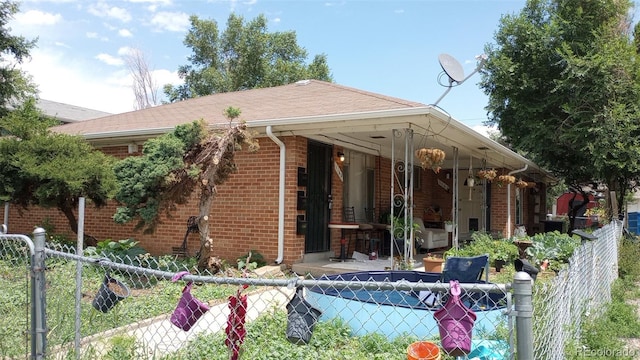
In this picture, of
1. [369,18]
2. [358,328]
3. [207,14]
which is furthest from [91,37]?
[358,328]

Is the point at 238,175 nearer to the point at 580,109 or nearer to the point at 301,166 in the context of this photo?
the point at 301,166

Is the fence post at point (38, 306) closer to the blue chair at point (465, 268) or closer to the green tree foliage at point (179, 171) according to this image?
the blue chair at point (465, 268)

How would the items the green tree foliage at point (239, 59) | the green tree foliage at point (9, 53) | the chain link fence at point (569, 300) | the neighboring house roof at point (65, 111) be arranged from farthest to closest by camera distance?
the green tree foliage at point (239, 59) < the neighboring house roof at point (65, 111) < the green tree foliage at point (9, 53) < the chain link fence at point (569, 300)

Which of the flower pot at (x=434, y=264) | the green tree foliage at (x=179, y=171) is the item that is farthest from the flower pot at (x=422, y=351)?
the flower pot at (x=434, y=264)

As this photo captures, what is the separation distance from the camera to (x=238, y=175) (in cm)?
916

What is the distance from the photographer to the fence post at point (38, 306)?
105 inches

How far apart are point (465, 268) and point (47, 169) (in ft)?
21.9

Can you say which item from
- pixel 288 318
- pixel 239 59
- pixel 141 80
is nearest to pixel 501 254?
pixel 288 318

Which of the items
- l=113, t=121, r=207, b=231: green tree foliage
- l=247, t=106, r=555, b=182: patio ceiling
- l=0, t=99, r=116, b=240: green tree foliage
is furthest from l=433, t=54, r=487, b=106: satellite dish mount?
l=0, t=99, r=116, b=240: green tree foliage

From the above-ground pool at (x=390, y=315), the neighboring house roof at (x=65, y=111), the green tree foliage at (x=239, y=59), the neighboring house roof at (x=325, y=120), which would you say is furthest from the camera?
the green tree foliage at (x=239, y=59)

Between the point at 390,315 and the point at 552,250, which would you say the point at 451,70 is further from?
the point at 390,315

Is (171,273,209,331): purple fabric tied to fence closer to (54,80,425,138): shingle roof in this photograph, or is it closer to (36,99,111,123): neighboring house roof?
(54,80,425,138): shingle roof

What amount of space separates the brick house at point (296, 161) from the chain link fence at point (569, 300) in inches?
121

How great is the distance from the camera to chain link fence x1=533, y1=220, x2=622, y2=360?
2.66m
